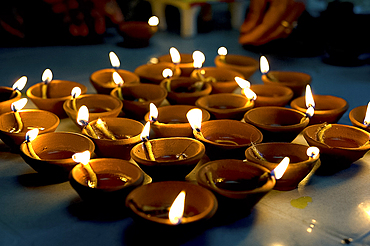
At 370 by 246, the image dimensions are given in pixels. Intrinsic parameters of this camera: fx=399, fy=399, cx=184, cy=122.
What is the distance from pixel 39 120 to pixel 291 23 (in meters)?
1.45

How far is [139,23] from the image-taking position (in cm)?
229

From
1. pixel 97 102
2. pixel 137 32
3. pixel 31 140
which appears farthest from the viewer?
pixel 137 32

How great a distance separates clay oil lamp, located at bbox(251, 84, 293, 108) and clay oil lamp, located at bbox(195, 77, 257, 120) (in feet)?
0.24

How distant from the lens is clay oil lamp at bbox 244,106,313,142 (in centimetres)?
125

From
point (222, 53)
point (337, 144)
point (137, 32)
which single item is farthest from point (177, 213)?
point (137, 32)

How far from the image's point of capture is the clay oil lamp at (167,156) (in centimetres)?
101

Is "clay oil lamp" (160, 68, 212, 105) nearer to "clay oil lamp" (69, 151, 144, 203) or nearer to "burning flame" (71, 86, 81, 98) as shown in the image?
"burning flame" (71, 86, 81, 98)

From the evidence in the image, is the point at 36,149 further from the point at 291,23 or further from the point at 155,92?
the point at 291,23

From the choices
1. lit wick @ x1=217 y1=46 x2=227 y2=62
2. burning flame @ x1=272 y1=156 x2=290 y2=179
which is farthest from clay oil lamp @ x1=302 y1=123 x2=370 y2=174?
lit wick @ x1=217 y1=46 x2=227 y2=62

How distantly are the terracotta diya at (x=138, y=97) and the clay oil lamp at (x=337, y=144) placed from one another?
56 cm

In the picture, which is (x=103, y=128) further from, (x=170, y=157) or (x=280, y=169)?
(x=280, y=169)

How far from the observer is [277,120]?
4.60 ft

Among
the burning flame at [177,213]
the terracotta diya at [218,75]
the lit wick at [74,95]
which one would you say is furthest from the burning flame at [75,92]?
the burning flame at [177,213]

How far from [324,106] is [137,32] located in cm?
119
